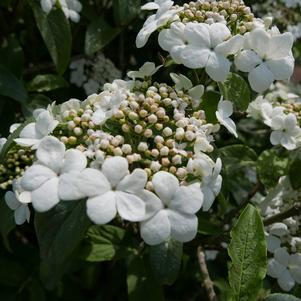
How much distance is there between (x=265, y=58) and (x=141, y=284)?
2.20 ft

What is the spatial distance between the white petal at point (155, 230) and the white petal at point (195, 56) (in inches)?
15.6

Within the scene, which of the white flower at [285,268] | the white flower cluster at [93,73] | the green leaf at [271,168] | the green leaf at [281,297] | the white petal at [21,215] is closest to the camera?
the green leaf at [281,297]

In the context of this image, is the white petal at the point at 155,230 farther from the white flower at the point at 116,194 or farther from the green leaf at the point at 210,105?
the green leaf at the point at 210,105

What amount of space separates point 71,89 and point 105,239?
883mm

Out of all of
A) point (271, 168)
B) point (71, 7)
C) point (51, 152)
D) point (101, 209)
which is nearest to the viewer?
point (101, 209)

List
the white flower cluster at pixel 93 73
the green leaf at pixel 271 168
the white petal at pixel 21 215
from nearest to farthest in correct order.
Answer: the white petal at pixel 21 215
the green leaf at pixel 271 168
the white flower cluster at pixel 93 73

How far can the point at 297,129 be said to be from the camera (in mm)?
1619

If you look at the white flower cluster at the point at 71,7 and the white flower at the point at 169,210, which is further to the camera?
the white flower cluster at the point at 71,7

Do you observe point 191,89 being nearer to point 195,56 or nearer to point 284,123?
point 195,56

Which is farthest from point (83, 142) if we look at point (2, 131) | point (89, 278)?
point (89, 278)

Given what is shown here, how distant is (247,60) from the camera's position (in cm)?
133

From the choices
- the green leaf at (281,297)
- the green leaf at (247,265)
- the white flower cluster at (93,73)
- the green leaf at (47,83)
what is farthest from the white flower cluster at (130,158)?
the white flower cluster at (93,73)

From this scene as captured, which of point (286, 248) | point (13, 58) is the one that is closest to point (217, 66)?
point (286, 248)

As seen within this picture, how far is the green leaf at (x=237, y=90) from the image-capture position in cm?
143
